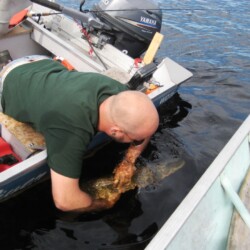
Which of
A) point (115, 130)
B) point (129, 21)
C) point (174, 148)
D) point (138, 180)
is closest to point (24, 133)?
point (115, 130)

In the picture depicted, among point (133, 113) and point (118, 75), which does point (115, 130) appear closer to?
point (133, 113)

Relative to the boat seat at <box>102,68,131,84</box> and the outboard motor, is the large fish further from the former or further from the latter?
the outboard motor

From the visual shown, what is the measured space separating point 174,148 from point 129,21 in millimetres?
1956

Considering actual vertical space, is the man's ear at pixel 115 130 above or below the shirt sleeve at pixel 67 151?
above

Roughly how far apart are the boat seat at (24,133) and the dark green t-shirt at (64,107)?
0.26 meters

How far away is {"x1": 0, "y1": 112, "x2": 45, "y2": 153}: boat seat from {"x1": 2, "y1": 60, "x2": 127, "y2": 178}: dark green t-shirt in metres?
0.26

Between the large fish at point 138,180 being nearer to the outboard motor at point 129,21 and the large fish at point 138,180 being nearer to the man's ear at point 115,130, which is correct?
the man's ear at point 115,130

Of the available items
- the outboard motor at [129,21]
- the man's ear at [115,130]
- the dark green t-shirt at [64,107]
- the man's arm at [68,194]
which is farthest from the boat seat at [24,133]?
the outboard motor at [129,21]

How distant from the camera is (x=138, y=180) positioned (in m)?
3.48

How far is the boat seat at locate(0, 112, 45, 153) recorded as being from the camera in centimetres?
298

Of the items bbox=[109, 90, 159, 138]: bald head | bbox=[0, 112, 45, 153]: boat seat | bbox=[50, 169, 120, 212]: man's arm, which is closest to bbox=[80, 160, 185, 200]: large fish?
bbox=[50, 169, 120, 212]: man's arm

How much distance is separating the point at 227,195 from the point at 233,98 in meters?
3.52

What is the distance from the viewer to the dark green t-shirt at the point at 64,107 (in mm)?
2393

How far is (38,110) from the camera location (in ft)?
8.65
